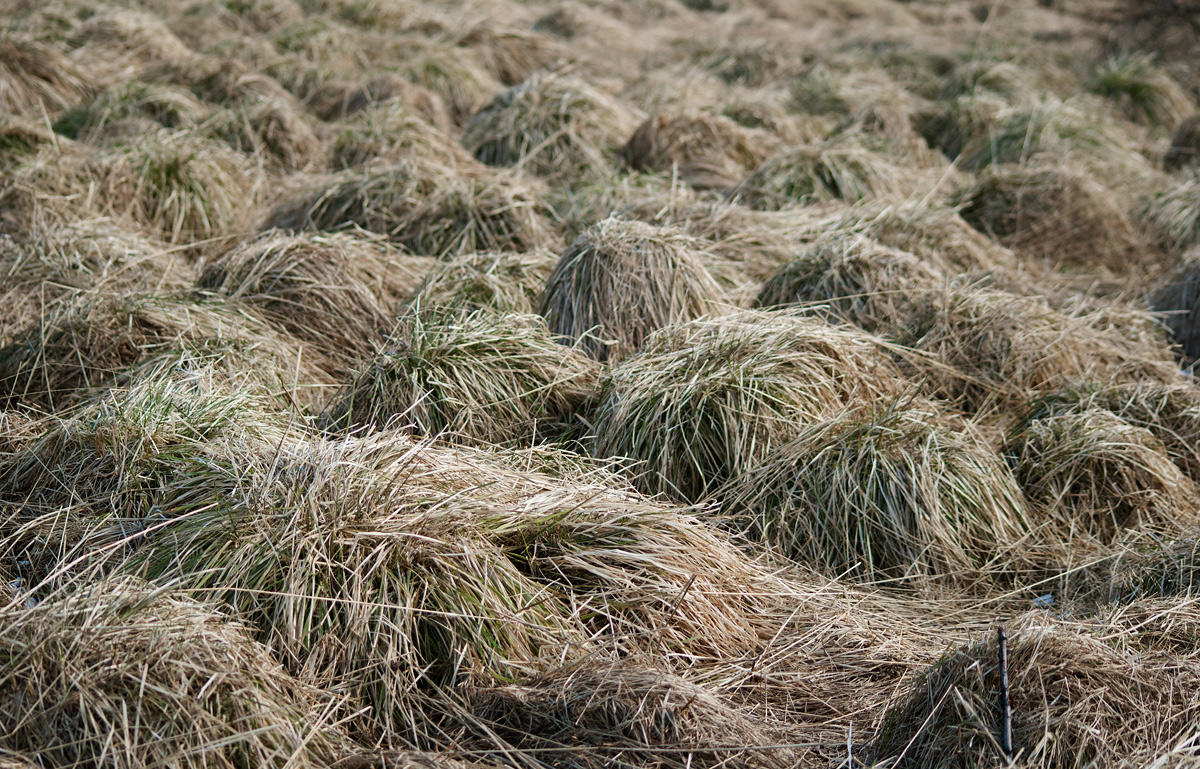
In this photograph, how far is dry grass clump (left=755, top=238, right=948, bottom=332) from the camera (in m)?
4.12

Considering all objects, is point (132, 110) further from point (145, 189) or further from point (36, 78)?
point (145, 189)

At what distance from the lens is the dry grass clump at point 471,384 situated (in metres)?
3.28

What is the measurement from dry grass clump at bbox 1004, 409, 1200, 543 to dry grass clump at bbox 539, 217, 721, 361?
1280 millimetres

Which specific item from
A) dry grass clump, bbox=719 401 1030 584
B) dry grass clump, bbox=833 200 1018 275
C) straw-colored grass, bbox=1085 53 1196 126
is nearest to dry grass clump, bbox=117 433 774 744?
dry grass clump, bbox=719 401 1030 584

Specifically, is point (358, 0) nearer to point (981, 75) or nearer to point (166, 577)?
point (981, 75)

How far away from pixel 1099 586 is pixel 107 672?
8.29 ft

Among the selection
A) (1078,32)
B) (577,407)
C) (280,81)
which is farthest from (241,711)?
(1078,32)

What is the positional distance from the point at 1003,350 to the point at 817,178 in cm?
191

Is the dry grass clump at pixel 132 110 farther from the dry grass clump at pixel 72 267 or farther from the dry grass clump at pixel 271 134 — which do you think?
the dry grass clump at pixel 72 267

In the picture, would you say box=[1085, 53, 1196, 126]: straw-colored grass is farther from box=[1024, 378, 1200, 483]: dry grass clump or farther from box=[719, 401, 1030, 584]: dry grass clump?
box=[719, 401, 1030, 584]: dry grass clump

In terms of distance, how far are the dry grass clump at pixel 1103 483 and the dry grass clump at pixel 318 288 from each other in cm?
237

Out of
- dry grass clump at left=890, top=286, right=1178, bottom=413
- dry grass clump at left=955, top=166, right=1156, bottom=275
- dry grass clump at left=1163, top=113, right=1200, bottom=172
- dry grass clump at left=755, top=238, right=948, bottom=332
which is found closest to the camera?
dry grass clump at left=890, top=286, right=1178, bottom=413

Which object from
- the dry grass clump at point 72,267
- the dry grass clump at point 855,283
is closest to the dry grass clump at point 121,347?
the dry grass clump at point 72,267

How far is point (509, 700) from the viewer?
2191mm
